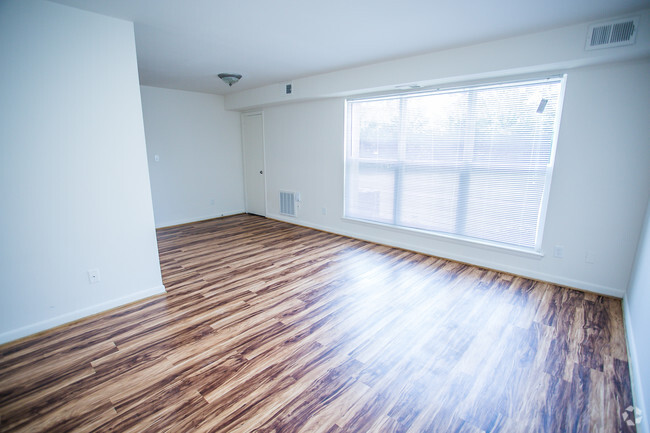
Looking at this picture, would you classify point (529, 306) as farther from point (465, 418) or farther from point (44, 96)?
point (44, 96)

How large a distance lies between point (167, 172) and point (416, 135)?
4.47m

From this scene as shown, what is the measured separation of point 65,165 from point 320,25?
7.94ft

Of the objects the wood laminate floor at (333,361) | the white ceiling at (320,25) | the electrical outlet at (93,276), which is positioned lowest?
the wood laminate floor at (333,361)

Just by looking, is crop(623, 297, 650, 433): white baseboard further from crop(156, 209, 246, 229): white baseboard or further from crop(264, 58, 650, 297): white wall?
crop(156, 209, 246, 229): white baseboard

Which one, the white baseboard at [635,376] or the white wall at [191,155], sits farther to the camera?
the white wall at [191,155]

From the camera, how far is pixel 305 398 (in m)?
1.76

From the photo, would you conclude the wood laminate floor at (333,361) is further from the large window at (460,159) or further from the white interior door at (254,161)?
the white interior door at (254,161)

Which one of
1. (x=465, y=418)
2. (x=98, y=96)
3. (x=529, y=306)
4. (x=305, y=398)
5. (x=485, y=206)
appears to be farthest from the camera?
(x=485, y=206)

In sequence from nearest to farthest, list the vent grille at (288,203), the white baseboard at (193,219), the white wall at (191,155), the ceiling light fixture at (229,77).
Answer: the ceiling light fixture at (229,77)
the white wall at (191,155)
the white baseboard at (193,219)
the vent grille at (288,203)

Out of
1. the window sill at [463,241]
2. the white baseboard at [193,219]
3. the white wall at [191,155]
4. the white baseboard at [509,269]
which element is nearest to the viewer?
the white baseboard at [509,269]

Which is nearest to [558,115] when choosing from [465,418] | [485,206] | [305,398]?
[485,206]

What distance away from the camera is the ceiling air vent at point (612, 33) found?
7.81 feet

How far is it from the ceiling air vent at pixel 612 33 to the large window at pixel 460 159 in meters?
0.47

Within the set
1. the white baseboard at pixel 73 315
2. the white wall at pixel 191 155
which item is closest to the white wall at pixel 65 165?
the white baseboard at pixel 73 315
